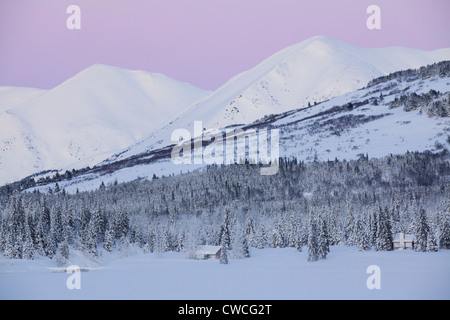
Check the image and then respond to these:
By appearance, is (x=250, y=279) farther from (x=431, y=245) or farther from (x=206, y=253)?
(x=431, y=245)

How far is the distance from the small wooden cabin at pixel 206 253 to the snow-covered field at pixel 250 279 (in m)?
9.72

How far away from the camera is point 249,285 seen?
210ft

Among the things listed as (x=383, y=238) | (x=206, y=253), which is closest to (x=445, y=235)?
(x=383, y=238)

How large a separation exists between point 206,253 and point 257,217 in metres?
51.8

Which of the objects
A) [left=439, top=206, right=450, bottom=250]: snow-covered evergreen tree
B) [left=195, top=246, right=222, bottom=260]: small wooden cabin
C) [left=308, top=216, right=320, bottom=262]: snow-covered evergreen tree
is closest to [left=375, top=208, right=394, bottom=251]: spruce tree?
[left=439, top=206, right=450, bottom=250]: snow-covered evergreen tree

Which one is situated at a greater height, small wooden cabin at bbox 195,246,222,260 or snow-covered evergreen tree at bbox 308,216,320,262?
snow-covered evergreen tree at bbox 308,216,320,262

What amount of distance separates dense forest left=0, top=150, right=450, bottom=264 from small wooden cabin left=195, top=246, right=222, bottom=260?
1.46 m

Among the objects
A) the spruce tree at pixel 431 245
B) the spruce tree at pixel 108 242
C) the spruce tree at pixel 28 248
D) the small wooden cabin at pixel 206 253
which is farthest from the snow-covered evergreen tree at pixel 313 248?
the spruce tree at pixel 28 248

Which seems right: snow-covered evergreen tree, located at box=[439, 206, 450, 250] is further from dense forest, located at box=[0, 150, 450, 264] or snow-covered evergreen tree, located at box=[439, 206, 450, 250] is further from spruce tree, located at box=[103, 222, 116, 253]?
spruce tree, located at box=[103, 222, 116, 253]

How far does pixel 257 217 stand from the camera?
16125 centimetres

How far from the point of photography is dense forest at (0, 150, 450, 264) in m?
→ 105
